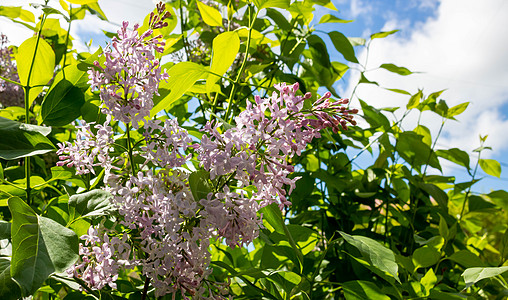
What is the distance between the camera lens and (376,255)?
0.51 metres

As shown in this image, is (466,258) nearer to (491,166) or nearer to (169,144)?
(169,144)

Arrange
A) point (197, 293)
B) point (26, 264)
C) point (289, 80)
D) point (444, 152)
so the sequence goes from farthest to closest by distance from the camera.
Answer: point (444, 152) → point (289, 80) → point (197, 293) → point (26, 264)

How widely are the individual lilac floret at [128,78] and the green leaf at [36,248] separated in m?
0.12

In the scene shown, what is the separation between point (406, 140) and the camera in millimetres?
1038

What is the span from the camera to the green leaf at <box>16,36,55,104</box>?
1.99ft

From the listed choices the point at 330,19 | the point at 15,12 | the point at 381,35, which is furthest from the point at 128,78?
the point at 381,35

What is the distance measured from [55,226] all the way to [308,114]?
26cm

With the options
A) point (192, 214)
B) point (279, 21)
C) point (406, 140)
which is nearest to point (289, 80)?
point (279, 21)

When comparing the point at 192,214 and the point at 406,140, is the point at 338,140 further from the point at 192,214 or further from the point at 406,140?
the point at 192,214

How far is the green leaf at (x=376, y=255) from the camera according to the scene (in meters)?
0.50

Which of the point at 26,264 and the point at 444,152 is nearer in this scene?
the point at 26,264

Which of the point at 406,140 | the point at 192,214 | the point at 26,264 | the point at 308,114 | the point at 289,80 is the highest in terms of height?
the point at 406,140

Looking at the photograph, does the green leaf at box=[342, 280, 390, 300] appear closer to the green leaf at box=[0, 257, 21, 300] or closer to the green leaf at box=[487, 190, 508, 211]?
the green leaf at box=[0, 257, 21, 300]

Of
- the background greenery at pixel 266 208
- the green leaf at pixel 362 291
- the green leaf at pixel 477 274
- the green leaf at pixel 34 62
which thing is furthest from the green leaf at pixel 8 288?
the green leaf at pixel 477 274
